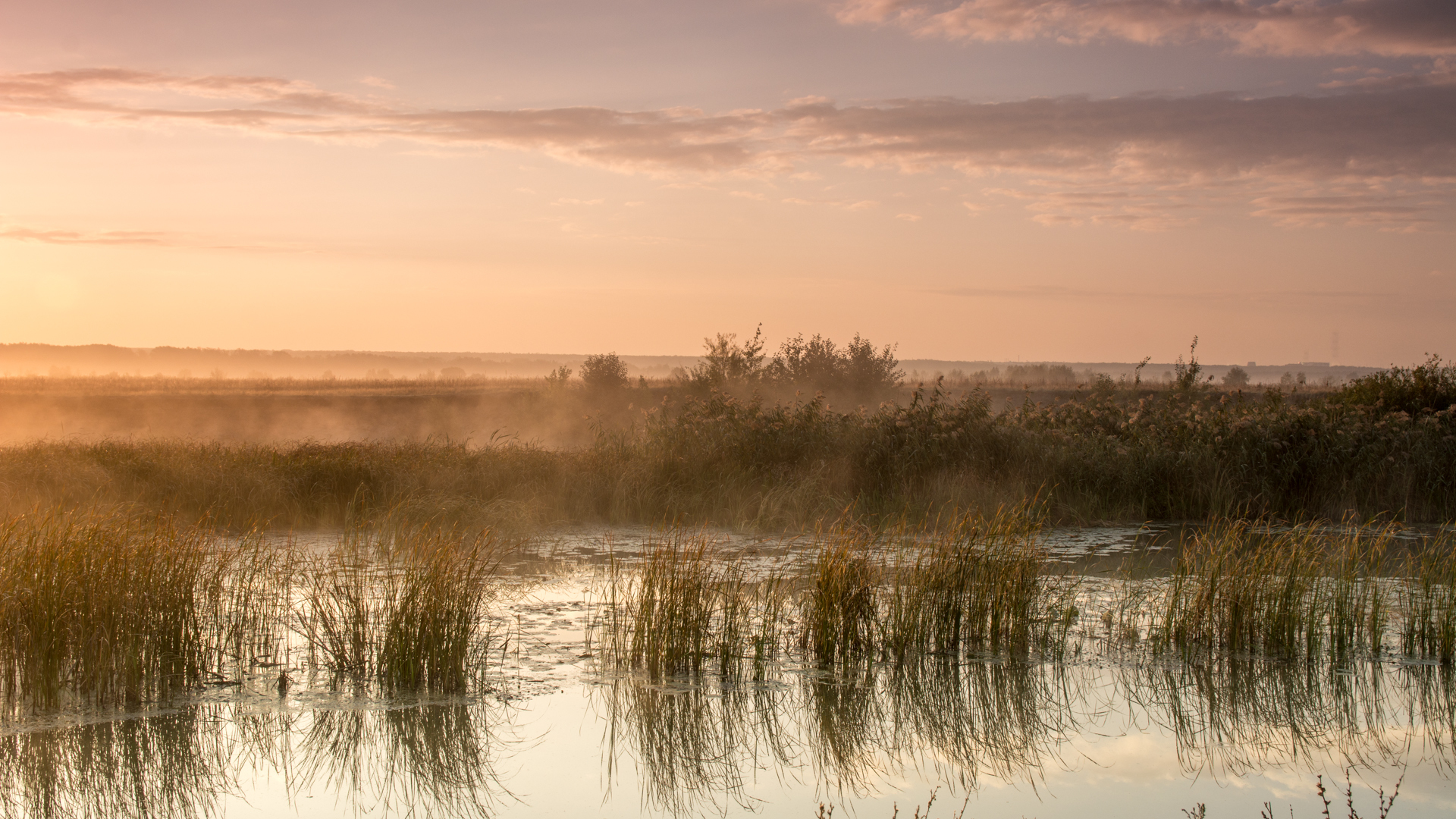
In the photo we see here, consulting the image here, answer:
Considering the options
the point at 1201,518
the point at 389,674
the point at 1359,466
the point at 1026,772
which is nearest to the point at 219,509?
the point at 389,674

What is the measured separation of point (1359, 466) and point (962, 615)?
969 centimetres

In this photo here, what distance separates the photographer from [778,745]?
19.1 ft

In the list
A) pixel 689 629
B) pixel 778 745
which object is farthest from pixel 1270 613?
pixel 689 629

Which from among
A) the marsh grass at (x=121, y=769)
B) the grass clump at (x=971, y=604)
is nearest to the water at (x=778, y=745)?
the marsh grass at (x=121, y=769)

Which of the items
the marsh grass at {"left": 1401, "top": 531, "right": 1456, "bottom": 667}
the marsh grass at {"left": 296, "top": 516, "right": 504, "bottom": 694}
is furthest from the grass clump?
the marsh grass at {"left": 296, "top": 516, "right": 504, "bottom": 694}

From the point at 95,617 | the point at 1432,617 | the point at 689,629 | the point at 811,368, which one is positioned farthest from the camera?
the point at 811,368

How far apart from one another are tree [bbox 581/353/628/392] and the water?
2213 cm

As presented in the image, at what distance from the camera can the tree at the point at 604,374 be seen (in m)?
29.2

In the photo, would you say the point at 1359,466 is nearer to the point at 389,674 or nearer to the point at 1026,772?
the point at 1026,772

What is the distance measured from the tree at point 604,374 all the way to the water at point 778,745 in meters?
22.1

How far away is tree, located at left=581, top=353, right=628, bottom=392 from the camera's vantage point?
2925cm

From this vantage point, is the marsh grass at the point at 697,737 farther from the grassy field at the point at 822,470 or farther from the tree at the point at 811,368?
the tree at the point at 811,368

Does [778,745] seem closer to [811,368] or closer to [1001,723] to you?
[1001,723]

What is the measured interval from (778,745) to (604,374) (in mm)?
24312
